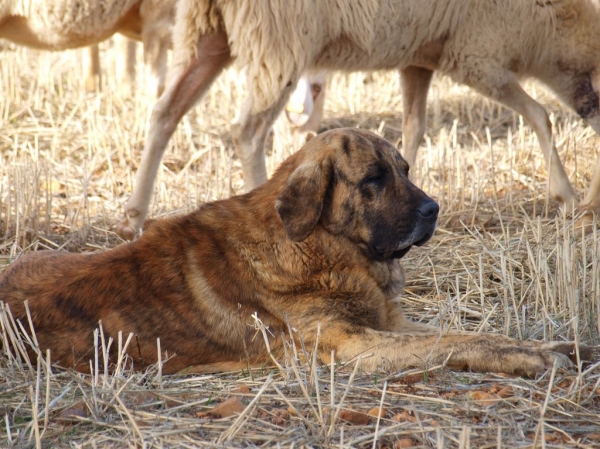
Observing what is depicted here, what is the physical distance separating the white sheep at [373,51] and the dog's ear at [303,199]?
2423mm

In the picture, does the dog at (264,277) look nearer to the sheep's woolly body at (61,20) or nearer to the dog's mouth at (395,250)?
the dog's mouth at (395,250)

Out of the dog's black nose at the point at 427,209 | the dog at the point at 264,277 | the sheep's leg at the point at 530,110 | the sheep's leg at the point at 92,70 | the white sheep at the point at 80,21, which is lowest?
the dog at the point at 264,277

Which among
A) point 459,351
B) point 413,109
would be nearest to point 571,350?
point 459,351

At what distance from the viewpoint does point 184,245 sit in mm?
4184

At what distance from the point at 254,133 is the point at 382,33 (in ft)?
4.01

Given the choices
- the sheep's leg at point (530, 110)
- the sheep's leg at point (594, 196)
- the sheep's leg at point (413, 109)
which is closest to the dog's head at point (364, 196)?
the sheep's leg at point (594, 196)

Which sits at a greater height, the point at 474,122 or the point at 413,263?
the point at 474,122

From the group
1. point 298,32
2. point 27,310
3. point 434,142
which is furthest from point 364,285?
point 434,142

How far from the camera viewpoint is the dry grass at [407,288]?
9.89 ft

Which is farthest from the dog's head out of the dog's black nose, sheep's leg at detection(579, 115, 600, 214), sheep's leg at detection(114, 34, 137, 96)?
sheep's leg at detection(114, 34, 137, 96)

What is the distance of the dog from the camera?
3953 mm

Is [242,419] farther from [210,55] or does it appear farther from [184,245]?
[210,55]

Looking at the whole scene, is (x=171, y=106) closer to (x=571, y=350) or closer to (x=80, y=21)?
(x=80, y=21)

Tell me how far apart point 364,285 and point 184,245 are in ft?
2.92
